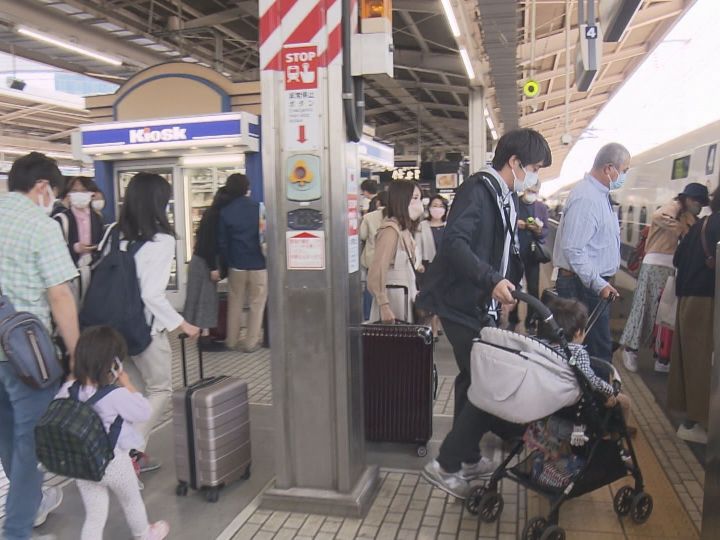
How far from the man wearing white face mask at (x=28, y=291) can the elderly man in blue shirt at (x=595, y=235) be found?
289 cm

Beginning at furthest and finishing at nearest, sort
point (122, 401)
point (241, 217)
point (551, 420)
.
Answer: point (241, 217), point (551, 420), point (122, 401)

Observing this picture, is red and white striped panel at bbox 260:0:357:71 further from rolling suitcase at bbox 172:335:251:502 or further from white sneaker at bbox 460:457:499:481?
white sneaker at bbox 460:457:499:481

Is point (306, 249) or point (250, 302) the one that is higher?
point (306, 249)

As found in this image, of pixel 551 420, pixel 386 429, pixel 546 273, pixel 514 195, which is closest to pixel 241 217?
pixel 386 429

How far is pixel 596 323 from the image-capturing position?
4.05 metres

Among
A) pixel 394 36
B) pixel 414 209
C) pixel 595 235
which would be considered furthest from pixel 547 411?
pixel 394 36

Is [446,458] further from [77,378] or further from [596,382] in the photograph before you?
[77,378]

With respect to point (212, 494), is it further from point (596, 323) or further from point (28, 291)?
point (596, 323)

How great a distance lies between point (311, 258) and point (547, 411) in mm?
1265

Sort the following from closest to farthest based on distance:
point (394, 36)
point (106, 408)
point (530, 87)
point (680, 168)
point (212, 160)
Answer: point (106, 408)
point (680, 168)
point (212, 160)
point (530, 87)
point (394, 36)

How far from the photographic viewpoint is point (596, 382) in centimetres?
265

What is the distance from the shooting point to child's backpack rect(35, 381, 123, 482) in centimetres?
238

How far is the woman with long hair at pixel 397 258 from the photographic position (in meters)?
4.36

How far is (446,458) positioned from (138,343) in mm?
1656
